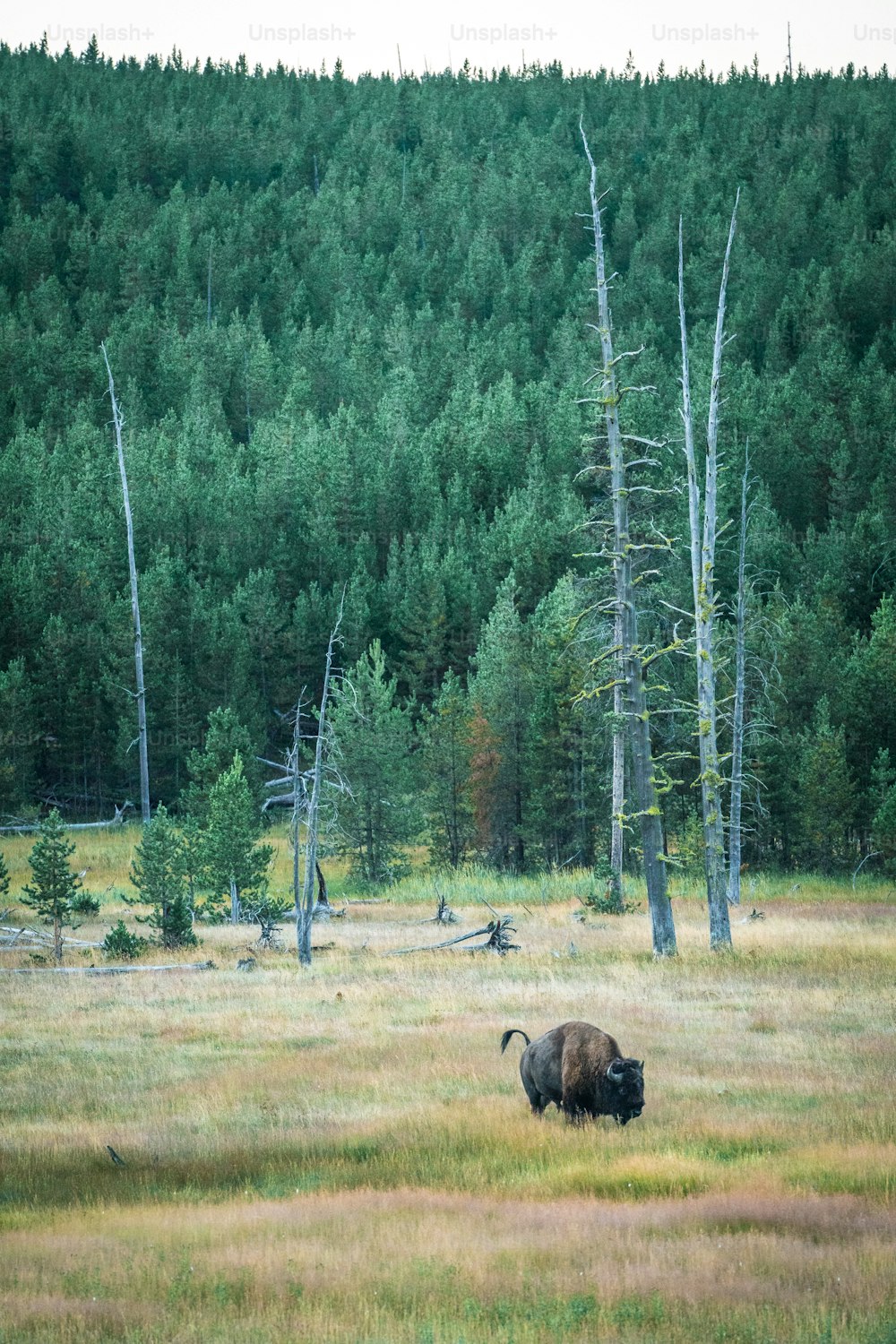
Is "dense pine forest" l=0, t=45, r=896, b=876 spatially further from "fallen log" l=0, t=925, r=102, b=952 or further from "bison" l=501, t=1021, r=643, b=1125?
"bison" l=501, t=1021, r=643, b=1125

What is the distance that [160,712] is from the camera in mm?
54906

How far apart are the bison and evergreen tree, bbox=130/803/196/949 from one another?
16.2m

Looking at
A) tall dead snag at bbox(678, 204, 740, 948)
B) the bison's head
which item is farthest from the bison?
tall dead snag at bbox(678, 204, 740, 948)

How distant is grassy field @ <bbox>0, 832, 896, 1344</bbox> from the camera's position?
8227 mm

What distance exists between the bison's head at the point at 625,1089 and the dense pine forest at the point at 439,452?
1209cm

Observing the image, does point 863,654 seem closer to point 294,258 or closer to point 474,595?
point 474,595

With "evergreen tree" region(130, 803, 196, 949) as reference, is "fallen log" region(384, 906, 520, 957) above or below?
below

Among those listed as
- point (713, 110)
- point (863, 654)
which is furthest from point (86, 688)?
point (713, 110)

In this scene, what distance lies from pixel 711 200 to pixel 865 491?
196 ft

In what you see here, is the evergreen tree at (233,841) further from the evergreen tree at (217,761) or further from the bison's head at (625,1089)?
the bison's head at (625,1089)

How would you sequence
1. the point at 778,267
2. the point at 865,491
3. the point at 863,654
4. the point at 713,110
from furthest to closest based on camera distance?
the point at 713,110
the point at 778,267
the point at 865,491
the point at 863,654

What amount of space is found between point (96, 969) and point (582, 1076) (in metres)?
14.3

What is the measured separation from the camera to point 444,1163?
39.1ft

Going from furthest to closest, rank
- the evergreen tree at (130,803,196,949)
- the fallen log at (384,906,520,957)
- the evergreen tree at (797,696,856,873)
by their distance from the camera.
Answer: the evergreen tree at (797,696,856,873)
the evergreen tree at (130,803,196,949)
the fallen log at (384,906,520,957)
